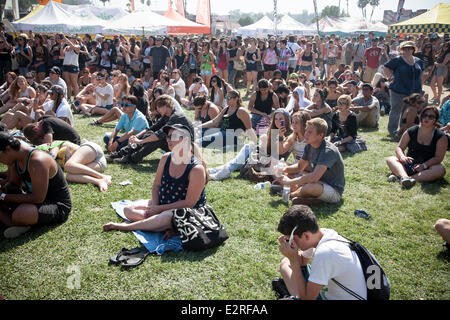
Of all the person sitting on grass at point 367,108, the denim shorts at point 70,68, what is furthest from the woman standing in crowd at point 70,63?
the person sitting on grass at point 367,108

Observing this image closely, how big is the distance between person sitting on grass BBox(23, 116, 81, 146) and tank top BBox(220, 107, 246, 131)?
3202 mm

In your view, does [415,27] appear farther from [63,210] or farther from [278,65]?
[63,210]

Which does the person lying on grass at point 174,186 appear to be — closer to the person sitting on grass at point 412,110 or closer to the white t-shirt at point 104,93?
the person sitting on grass at point 412,110

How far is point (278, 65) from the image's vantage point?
13820mm

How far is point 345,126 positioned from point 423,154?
2036 millimetres

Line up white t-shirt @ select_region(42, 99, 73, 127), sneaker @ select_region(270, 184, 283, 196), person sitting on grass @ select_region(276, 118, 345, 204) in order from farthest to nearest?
white t-shirt @ select_region(42, 99, 73, 127), sneaker @ select_region(270, 184, 283, 196), person sitting on grass @ select_region(276, 118, 345, 204)

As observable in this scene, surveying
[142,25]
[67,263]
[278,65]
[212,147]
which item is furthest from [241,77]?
[67,263]

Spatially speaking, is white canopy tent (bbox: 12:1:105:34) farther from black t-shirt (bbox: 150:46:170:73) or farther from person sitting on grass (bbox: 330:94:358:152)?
person sitting on grass (bbox: 330:94:358:152)

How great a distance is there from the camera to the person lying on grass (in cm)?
388

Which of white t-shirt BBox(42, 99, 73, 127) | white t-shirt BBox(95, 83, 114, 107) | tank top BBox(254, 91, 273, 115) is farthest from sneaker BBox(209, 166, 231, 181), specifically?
white t-shirt BBox(95, 83, 114, 107)

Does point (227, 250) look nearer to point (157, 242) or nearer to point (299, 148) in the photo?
point (157, 242)

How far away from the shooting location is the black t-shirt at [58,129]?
5652 millimetres

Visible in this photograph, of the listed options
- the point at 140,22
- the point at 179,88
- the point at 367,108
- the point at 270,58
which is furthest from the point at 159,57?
the point at 367,108

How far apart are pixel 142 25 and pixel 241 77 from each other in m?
5.55
